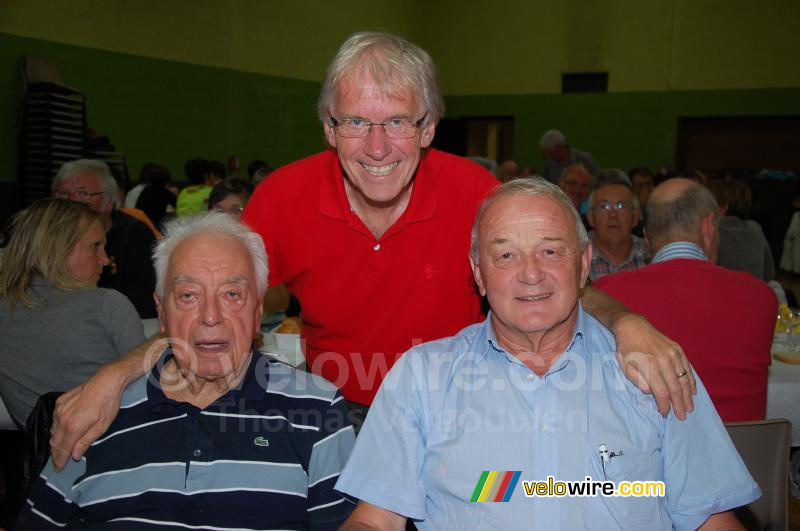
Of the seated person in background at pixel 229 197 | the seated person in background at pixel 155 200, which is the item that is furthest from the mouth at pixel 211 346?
the seated person in background at pixel 155 200

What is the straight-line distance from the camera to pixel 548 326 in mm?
1655

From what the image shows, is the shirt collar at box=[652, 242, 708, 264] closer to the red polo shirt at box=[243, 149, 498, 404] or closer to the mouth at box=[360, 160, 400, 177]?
the red polo shirt at box=[243, 149, 498, 404]

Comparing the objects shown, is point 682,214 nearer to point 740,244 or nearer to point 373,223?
point 373,223

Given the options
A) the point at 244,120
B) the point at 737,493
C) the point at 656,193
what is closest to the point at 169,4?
the point at 244,120

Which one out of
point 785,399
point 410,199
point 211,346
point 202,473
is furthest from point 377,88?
point 785,399

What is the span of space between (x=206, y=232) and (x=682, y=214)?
1801 mm

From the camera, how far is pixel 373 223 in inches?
80.2

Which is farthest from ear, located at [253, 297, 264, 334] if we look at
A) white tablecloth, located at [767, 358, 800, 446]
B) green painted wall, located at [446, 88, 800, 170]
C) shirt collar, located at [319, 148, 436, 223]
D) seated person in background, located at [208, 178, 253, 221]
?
green painted wall, located at [446, 88, 800, 170]

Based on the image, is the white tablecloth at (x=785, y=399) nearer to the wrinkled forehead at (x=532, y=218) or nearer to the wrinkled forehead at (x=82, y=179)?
the wrinkled forehead at (x=532, y=218)

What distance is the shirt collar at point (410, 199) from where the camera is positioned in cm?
201

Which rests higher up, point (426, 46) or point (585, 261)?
point (426, 46)

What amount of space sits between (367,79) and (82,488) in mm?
1207

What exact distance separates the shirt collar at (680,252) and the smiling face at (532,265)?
101 centimetres

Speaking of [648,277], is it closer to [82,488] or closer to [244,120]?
[82,488]
